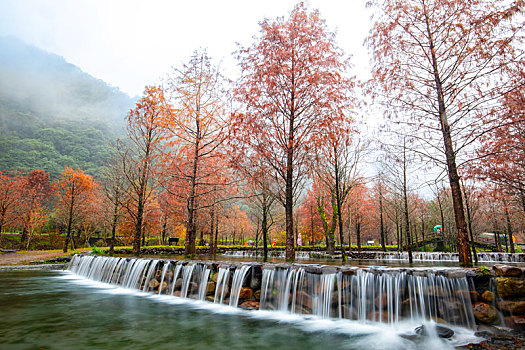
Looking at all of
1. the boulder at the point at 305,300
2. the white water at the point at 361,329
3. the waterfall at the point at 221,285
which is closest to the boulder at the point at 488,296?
the white water at the point at 361,329

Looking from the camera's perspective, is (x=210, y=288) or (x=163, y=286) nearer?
(x=210, y=288)

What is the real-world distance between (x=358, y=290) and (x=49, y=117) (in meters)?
169

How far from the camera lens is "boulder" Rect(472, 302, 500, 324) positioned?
5457 millimetres

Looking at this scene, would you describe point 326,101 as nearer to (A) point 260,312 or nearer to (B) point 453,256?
(A) point 260,312

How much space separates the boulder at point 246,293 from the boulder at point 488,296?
5.71 meters

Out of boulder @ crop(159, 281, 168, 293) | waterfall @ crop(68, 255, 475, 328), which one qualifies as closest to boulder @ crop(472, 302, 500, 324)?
waterfall @ crop(68, 255, 475, 328)

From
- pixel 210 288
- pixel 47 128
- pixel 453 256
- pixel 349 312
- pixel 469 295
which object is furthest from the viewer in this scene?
pixel 47 128

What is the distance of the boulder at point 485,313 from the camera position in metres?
5.46

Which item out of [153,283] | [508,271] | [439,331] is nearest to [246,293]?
[153,283]

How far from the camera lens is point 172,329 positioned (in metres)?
6.21

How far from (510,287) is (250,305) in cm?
618

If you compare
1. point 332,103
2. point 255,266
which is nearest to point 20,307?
point 255,266

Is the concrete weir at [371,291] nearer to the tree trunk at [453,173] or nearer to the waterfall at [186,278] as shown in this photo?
the waterfall at [186,278]

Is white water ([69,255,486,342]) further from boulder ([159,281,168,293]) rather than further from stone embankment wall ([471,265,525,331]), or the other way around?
boulder ([159,281,168,293])
